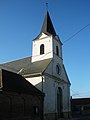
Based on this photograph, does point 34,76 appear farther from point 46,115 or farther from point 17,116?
point 17,116

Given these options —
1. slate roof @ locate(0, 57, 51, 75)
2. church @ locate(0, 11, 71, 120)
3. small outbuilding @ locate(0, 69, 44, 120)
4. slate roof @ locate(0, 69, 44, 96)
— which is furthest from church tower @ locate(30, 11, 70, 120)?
slate roof @ locate(0, 69, 44, 96)

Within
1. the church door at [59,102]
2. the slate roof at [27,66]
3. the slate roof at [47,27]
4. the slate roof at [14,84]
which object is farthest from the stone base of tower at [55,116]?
the slate roof at [47,27]

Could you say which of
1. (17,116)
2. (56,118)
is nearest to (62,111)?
(56,118)

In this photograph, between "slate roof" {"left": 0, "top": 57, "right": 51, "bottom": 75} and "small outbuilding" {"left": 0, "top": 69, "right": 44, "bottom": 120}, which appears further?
"slate roof" {"left": 0, "top": 57, "right": 51, "bottom": 75}

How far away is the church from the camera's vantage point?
30.0 metres

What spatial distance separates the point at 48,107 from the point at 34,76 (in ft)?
16.4

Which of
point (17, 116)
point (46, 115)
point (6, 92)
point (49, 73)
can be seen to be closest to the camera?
point (6, 92)

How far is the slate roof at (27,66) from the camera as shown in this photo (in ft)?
102

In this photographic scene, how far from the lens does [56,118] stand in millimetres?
31312

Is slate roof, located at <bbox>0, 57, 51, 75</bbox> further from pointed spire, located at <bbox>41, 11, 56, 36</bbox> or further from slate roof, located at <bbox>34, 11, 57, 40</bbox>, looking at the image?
pointed spire, located at <bbox>41, 11, 56, 36</bbox>

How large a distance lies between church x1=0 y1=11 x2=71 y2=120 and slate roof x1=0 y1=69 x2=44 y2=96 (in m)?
2.94

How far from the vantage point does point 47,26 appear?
1444 inches

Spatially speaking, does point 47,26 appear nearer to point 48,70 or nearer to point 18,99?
point 48,70

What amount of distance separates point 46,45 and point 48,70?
5.28 metres
